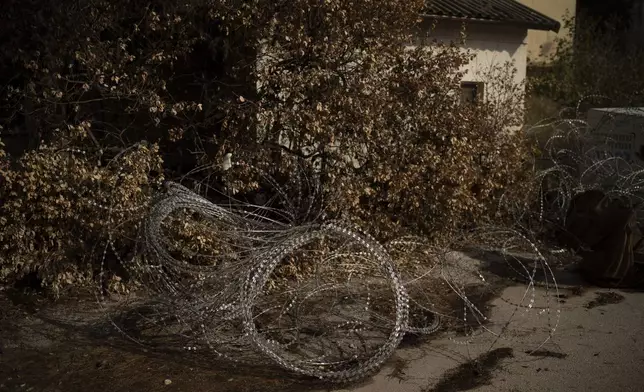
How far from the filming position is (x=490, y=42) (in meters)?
14.6

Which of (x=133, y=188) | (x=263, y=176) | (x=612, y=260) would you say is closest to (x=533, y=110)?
(x=612, y=260)

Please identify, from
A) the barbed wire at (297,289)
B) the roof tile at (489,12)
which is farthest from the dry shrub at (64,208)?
the roof tile at (489,12)

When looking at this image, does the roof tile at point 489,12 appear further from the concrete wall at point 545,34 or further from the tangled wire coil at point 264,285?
the tangled wire coil at point 264,285

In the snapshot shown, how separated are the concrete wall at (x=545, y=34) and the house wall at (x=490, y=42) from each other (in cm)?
604

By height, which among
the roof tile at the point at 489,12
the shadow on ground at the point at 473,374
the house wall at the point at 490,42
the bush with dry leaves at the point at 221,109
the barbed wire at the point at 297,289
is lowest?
the shadow on ground at the point at 473,374

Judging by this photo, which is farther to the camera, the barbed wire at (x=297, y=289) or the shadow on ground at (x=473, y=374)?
the shadow on ground at (x=473, y=374)

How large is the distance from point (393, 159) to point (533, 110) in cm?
858

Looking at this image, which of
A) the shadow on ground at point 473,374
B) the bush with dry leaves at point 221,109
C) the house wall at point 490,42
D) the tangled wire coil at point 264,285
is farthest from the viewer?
the house wall at point 490,42

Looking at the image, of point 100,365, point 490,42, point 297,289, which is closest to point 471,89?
point 490,42

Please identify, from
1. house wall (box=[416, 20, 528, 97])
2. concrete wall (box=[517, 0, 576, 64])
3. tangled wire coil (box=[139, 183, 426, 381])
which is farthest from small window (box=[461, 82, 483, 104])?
concrete wall (box=[517, 0, 576, 64])

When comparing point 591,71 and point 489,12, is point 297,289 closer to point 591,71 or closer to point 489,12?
point 489,12

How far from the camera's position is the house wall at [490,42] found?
1352cm

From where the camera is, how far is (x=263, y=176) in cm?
840

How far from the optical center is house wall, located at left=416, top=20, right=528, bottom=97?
44.4 feet
